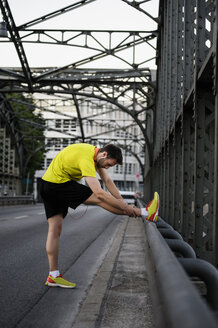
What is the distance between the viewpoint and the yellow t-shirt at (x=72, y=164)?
17.5 feet

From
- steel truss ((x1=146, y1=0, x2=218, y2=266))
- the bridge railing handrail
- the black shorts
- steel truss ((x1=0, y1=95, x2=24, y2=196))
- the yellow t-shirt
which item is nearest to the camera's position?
the bridge railing handrail

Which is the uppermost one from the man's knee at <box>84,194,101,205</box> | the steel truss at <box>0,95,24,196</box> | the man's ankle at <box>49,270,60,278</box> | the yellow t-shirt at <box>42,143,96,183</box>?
the steel truss at <box>0,95,24,196</box>

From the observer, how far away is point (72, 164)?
5574 millimetres

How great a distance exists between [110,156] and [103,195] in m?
0.39

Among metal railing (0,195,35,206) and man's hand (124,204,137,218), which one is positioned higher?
man's hand (124,204,137,218)

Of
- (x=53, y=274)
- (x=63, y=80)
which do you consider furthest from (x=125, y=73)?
(x=53, y=274)

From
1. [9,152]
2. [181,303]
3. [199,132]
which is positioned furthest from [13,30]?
[9,152]

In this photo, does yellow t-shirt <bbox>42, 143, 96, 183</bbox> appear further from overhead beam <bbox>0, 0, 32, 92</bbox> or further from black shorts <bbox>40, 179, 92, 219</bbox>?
overhead beam <bbox>0, 0, 32, 92</bbox>

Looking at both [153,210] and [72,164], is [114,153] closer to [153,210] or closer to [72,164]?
[72,164]

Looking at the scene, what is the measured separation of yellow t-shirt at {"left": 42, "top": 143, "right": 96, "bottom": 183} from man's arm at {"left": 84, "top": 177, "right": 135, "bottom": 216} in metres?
0.11

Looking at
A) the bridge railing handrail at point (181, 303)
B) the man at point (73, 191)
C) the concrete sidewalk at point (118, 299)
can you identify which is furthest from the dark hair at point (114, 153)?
the bridge railing handrail at point (181, 303)

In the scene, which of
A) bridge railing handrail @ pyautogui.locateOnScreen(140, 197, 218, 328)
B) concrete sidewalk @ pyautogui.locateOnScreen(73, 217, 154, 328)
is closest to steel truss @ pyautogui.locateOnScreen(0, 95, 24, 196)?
concrete sidewalk @ pyautogui.locateOnScreen(73, 217, 154, 328)

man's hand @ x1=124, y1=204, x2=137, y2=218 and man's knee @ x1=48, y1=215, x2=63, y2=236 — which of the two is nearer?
man's hand @ x1=124, y1=204, x2=137, y2=218

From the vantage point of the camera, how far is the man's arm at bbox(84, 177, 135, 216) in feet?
17.1
